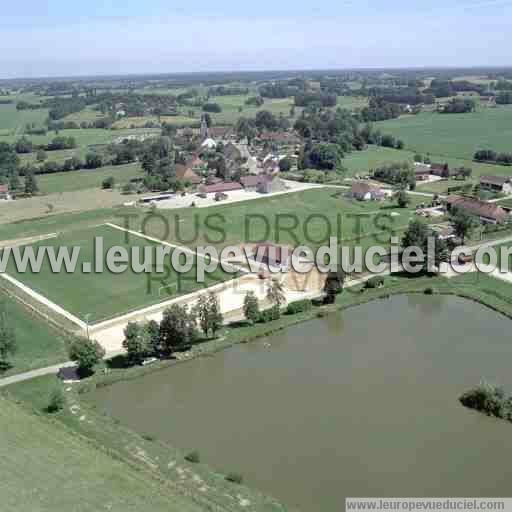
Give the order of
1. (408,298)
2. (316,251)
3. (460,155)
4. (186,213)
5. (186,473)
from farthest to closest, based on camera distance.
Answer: (460,155), (186,213), (316,251), (408,298), (186,473)

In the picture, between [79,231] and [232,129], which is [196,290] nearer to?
[79,231]

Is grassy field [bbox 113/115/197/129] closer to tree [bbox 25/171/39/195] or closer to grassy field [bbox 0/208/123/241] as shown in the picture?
tree [bbox 25/171/39/195]

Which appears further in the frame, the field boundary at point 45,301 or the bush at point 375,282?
the bush at point 375,282

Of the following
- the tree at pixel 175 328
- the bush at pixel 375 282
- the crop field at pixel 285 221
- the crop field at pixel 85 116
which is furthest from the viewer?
the crop field at pixel 85 116

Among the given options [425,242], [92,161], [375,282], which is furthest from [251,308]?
[92,161]

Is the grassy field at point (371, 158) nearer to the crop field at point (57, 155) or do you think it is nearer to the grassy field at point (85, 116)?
the crop field at point (57, 155)

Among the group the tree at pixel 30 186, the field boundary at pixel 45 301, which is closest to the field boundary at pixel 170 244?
the field boundary at pixel 45 301

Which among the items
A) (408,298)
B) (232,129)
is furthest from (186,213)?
(232,129)
